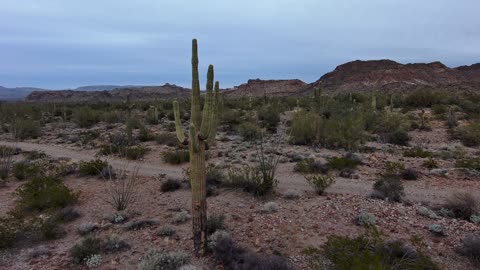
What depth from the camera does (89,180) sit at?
1020cm

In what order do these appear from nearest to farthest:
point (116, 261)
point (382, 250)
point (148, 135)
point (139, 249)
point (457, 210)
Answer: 1. point (382, 250)
2. point (116, 261)
3. point (139, 249)
4. point (457, 210)
5. point (148, 135)

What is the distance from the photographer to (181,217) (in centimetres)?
700

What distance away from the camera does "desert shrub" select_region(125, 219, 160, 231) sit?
6.78m

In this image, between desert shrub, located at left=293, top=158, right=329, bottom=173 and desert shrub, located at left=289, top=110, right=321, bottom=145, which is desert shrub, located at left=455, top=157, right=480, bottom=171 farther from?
desert shrub, located at left=289, top=110, right=321, bottom=145

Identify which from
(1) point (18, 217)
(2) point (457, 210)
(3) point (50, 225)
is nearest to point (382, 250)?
(2) point (457, 210)

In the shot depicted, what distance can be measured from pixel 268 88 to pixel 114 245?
8297 cm

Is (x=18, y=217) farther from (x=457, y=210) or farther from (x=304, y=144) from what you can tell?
(x=304, y=144)

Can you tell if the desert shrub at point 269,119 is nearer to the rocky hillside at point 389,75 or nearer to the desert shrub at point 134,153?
the desert shrub at point 134,153

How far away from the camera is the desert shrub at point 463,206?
6793 millimetres

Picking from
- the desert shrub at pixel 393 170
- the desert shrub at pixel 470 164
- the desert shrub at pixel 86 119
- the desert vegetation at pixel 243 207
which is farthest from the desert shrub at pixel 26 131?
the desert shrub at pixel 470 164

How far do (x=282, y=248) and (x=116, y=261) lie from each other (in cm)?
261

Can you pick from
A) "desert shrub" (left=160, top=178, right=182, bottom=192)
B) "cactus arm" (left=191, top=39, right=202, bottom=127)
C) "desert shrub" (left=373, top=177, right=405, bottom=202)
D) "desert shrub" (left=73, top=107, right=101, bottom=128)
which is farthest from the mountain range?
"cactus arm" (left=191, top=39, right=202, bottom=127)

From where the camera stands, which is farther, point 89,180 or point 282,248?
point 89,180

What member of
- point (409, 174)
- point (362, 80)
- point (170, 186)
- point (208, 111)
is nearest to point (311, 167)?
point (409, 174)
